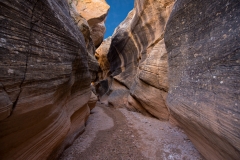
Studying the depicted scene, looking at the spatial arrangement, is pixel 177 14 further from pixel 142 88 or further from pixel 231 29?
pixel 142 88

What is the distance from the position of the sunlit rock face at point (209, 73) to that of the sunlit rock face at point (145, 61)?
3.22 meters

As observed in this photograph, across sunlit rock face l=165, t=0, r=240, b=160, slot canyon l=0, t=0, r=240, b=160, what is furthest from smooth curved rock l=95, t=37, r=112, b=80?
sunlit rock face l=165, t=0, r=240, b=160

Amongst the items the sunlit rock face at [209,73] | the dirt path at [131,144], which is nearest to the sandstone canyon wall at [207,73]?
the sunlit rock face at [209,73]

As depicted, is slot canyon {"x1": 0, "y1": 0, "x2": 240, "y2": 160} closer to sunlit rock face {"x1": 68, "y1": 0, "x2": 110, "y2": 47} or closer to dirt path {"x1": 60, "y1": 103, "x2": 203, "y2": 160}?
dirt path {"x1": 60, "y1": 103, "x2": 203, "y2": 160}

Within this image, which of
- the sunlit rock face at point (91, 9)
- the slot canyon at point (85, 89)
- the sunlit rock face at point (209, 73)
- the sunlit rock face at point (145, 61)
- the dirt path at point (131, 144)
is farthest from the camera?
the sunlit rock face at point (91, 9)

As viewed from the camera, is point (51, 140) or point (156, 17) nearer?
point (51, 140)

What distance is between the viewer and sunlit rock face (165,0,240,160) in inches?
91.4

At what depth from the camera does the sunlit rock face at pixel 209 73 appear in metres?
2.32

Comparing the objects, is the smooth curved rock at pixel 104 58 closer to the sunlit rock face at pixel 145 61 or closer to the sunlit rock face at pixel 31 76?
the sunlit rock face at pixel 145 61

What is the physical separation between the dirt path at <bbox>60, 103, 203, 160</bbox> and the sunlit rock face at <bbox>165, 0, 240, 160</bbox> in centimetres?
94

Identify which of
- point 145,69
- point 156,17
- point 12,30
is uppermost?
point 156,17

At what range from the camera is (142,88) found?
9.09m

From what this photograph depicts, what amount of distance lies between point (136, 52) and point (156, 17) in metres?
4.28

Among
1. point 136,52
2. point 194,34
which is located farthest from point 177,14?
point 136,52
